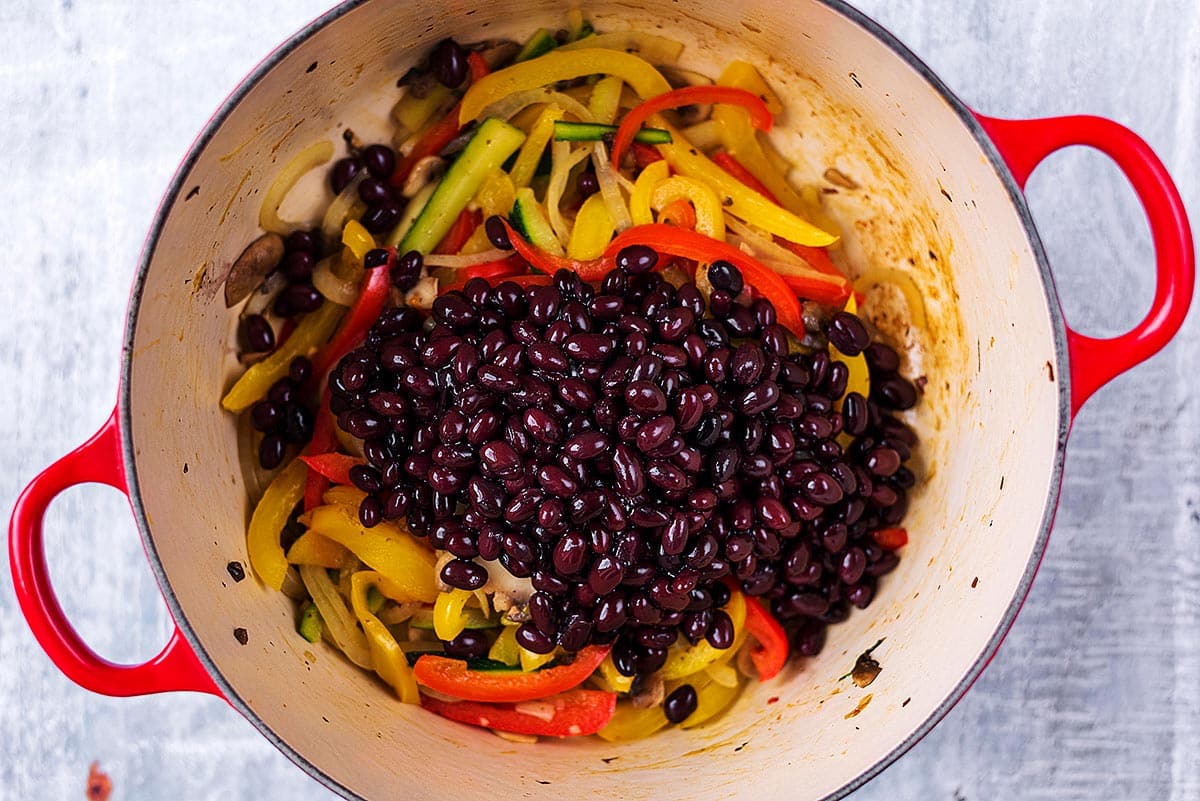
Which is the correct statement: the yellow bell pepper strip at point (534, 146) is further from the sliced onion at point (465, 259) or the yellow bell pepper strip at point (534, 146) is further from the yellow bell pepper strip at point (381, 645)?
the yellow bell pepper strip at point (381, 645)

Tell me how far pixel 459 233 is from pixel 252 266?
1.22 feet

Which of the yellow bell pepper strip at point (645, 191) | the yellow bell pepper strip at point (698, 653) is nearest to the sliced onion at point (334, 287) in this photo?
the yellow bell pepper strip at point (645, 191)

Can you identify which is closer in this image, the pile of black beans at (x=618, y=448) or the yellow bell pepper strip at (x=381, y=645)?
the pile of black beans at (x=618, y=448)

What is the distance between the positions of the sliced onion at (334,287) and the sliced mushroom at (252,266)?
2.9 inches

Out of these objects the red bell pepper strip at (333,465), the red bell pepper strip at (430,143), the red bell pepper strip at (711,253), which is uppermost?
the red bell pepper strip at (430,143)

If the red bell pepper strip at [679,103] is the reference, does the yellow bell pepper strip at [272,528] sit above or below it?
below

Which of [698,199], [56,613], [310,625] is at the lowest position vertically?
[56,613]

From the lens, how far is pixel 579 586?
167 cm

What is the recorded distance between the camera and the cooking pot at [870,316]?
1524 millimetres

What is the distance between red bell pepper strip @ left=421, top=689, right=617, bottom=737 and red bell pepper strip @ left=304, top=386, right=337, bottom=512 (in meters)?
0.42

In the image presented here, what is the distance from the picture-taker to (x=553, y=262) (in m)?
1.79

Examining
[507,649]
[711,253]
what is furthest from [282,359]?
[711,253]

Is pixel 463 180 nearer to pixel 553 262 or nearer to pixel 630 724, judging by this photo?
pixel 553 262

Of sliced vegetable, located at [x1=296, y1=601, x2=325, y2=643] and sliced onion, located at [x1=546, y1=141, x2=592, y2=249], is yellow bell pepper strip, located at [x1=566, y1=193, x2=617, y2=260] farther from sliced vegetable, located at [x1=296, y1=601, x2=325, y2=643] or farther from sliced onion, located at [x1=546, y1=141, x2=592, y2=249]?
sliced vegetable, located at [x1=296, y1=601, x2=325, y2=643]
